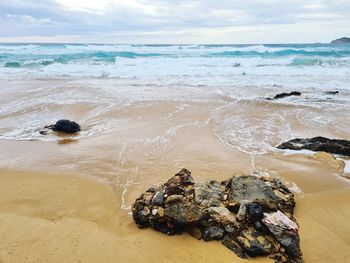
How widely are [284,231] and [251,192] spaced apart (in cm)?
79

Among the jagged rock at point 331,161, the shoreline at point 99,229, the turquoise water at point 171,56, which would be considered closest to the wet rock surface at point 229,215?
the shoreline at point 99,229

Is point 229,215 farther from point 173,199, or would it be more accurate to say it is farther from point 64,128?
point 64,128

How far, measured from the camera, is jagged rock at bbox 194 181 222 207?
4618mm

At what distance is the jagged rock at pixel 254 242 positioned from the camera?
13.2ft

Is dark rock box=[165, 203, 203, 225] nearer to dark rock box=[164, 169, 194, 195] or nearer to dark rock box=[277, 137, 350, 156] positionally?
dark rock box=[164, 169, 194, 195]

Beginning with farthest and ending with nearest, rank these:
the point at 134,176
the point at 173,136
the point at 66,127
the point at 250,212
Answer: the point at 66,127 → the point at 173,136 → the point at 134,176 → the point at 250,212

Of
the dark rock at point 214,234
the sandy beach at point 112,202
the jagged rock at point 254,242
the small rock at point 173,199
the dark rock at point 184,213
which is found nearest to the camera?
the jagged rock at point 254,242

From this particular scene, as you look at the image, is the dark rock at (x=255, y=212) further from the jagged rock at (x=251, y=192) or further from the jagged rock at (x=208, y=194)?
the jagged rock at (x=208, y=194)

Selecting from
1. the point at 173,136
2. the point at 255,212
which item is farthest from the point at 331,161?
the point at 173,136

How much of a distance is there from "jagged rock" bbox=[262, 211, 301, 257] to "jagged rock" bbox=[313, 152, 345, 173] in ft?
10.3

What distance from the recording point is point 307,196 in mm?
5699

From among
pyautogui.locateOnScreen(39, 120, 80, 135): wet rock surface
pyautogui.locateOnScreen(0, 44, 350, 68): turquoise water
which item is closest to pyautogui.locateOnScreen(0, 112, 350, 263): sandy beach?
pyautogui.locateOnScreen(39, 120, 80, 135): wet rock surface

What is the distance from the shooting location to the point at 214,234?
428 centimetres

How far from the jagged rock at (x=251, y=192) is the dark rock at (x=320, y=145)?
→ 334 centimetres
